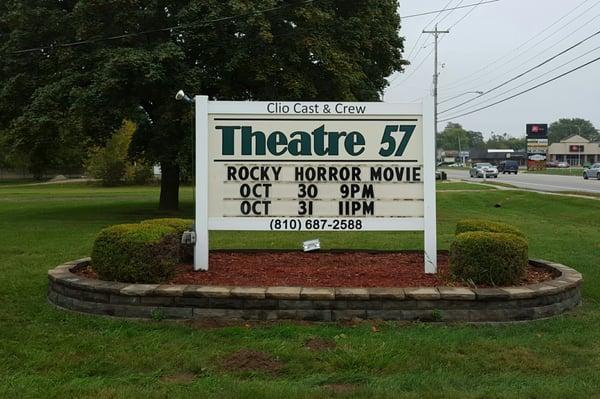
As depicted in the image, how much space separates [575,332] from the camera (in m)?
5.36

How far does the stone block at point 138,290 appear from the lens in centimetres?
573

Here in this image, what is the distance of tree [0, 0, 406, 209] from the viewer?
16406 millimetres

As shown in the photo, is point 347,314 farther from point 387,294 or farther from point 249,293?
point 249,293

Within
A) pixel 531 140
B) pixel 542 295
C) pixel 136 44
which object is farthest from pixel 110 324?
pixel 531 140

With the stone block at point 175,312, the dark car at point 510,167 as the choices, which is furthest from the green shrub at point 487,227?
the dark car at point 510,167

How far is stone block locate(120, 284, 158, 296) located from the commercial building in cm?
14385

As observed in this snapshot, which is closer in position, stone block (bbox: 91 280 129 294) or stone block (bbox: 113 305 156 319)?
stone block (bbox: 113 305 156 319)

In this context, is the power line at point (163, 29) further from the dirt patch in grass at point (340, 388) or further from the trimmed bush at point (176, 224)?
the dirt patch in grass at point (340, 388)

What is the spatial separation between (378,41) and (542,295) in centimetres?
1593

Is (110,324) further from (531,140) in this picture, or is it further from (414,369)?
(531,140)

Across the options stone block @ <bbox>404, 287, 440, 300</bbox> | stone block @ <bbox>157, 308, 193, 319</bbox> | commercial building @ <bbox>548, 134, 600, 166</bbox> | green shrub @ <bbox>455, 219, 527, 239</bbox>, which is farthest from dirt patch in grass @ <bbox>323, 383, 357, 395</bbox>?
commercial building @ <bbox>548, 134, 600, 166</bbox>

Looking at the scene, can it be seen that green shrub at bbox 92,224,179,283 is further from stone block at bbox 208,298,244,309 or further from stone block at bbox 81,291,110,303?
stone block at bbox 208,298,244,309

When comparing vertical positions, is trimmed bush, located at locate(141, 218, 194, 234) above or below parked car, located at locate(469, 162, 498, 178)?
below

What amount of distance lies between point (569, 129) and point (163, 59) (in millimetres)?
195678
